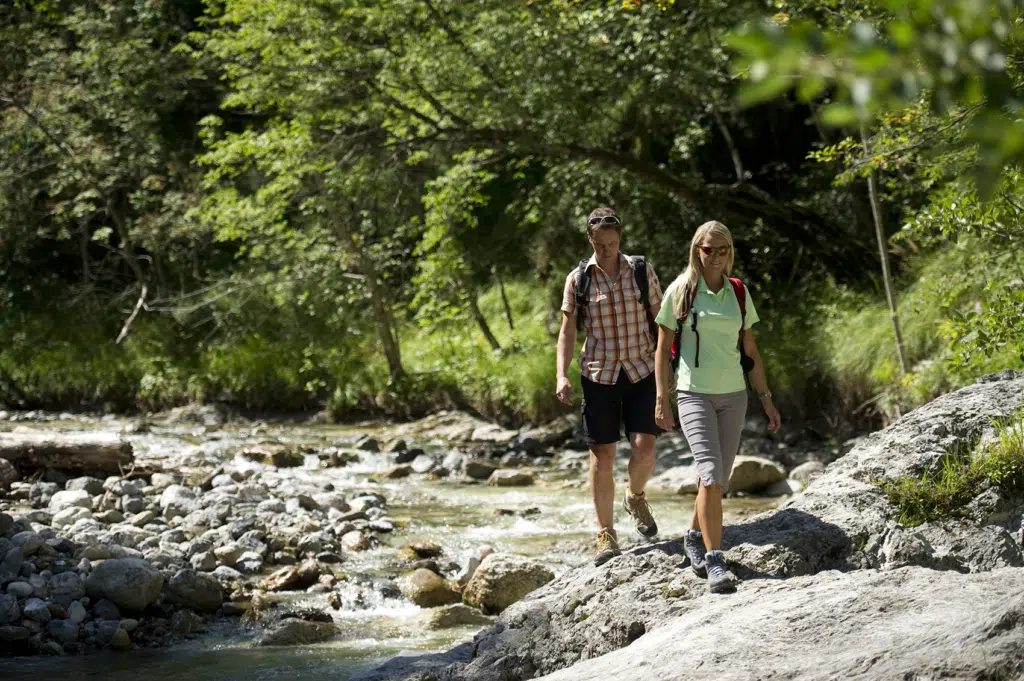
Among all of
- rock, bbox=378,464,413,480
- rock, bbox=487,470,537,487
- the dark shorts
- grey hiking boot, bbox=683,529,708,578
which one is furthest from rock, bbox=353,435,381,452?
grey hiking boot, bbox=683,529,708,578

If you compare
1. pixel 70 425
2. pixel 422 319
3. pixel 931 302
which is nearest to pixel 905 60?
pixel 931 302

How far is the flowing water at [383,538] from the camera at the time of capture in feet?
20.0

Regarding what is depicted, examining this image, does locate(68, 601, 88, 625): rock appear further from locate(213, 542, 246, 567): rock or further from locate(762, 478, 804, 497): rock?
locate(762, 478, 804, 497): rock

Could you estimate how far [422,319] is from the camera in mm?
16344

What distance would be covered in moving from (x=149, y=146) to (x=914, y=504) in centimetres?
1952

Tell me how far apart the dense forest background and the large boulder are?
3405 millimetres

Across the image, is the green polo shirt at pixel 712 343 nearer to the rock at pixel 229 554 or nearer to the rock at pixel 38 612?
Result: the rock at pixel 38 612

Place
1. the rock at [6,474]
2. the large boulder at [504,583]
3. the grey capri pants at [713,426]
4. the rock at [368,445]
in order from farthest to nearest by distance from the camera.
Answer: the rock at [368,445] → the rock at [6,474] → the large boulder at [504,583] → the grey capri pants at [713,426]

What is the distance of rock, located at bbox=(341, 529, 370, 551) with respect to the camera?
8.77 meters

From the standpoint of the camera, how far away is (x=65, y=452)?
11039mm

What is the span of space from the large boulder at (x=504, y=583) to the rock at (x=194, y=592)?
1.72m

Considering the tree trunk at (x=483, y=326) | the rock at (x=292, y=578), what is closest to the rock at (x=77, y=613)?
the rock at (x=292, y=578)

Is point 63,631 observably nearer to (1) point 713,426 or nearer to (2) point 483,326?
(1) point 713,426

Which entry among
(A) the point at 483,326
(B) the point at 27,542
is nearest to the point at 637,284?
(B) the point at 27,542
